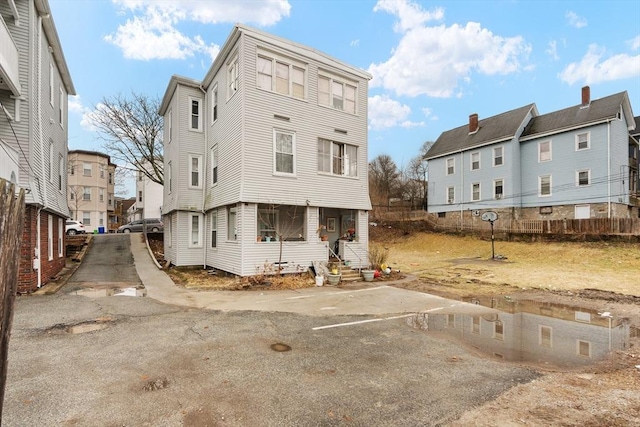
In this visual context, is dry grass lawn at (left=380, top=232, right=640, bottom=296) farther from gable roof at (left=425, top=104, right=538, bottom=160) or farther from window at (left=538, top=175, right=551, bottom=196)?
gable roof at (left=425, top=104, right=538, bottom=160)

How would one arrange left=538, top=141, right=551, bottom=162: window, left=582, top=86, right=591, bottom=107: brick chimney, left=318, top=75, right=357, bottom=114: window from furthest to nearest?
left=538, top=141, right=551, bottom=162: window < left=582, top=86, right=591, bottom=107: brick chimney < left=318, top=75, right=357, bottom=114: window

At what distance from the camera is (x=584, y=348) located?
21.0 ft

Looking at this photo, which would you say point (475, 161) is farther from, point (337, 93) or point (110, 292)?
point (110, 292)

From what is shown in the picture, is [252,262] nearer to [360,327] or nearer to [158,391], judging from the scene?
[360,327]

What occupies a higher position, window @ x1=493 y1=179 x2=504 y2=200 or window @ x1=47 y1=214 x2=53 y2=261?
window @ x1=493 y1=179 x2=504 y2=200

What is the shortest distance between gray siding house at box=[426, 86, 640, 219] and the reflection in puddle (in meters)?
28.7

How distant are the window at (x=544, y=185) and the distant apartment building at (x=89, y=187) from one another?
4457cm

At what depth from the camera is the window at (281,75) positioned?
13727 millimetres

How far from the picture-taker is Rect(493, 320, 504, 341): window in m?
7.07

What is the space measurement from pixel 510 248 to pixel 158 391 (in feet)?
84.4

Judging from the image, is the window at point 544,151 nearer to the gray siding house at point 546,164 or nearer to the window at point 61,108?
the gray siding house at point 546,164

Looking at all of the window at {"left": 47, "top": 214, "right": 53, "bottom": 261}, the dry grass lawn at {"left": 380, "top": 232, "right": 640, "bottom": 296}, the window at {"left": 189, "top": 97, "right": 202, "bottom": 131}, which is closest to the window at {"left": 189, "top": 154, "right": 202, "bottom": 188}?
the window at {"left": 189, "top": 97, "right": 202, "bottom": 131}

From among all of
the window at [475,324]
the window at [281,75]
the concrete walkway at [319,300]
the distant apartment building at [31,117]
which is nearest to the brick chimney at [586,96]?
the window at [281,75]

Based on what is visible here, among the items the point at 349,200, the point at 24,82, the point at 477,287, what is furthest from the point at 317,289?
the point at 24,82
